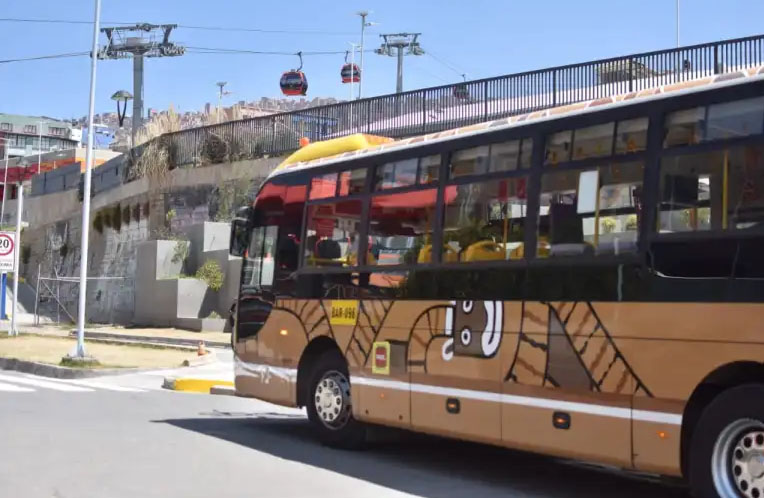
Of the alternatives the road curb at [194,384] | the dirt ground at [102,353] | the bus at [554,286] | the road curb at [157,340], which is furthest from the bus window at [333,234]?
the road curb at [157,340]

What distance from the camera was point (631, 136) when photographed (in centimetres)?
780

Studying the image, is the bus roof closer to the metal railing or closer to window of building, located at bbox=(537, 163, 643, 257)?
window of building, located at bbox=(537, 163, 643, 257)

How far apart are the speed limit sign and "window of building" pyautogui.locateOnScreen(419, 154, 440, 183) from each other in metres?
24.0

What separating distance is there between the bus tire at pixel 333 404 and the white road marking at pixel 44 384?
283 inches

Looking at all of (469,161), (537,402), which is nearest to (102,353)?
(469,161)

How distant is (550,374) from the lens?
809cm

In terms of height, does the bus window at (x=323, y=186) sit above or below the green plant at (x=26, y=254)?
below

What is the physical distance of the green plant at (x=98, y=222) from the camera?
4503cm

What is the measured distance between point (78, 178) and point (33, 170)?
32567 mm

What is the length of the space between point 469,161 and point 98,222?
38502 millimetres

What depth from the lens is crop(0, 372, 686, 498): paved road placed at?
8414 mm

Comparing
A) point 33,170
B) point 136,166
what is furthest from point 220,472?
point 33,170

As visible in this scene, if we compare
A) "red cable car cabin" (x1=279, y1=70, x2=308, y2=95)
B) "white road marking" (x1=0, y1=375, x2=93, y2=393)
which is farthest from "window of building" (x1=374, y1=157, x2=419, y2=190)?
"red cable car cabin" (x1=279, y1=70, x2=308, y2=95)

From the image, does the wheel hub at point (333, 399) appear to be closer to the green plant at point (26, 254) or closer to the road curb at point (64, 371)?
the road curb at point (64, 371)
